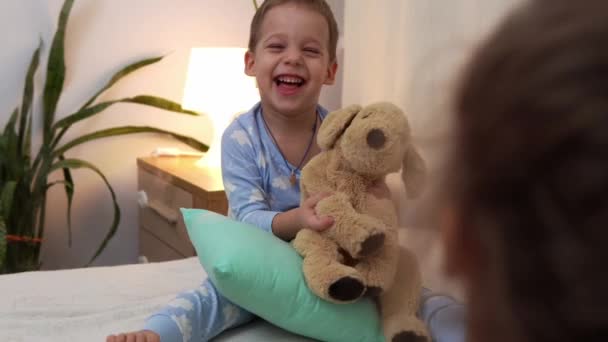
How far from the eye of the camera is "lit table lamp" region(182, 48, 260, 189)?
6.55 feet

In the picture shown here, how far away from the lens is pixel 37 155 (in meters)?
2.06

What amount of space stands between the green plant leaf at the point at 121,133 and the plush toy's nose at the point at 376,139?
1.32m

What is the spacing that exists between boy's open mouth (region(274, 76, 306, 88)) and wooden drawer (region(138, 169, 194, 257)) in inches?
23.4

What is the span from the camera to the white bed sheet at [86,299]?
42.8 inches

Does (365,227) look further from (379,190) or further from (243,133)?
(243,133)

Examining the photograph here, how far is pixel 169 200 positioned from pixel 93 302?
0.78 metres

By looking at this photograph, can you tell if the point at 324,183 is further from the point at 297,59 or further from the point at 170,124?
the point at 170,124

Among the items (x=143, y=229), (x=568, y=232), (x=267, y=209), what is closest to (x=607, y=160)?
(x=568, y=232)

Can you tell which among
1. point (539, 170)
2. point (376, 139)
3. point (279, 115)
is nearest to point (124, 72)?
point (279, 115)

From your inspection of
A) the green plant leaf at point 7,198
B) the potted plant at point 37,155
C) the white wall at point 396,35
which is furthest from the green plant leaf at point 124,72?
the white wall at point 396,35

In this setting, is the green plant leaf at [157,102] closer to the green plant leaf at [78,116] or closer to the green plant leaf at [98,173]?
the green plant leaf at [78,116]

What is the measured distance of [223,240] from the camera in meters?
1.04

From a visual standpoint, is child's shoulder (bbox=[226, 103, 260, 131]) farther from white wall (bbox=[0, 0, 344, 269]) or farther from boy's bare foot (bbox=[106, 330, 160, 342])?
white wall (bbox=[0, 0, 344, 269])

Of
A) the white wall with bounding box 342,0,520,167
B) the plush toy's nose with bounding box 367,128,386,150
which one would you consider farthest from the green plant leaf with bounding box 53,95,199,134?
the plush toy's nose with bounding box 367,128,386,150
